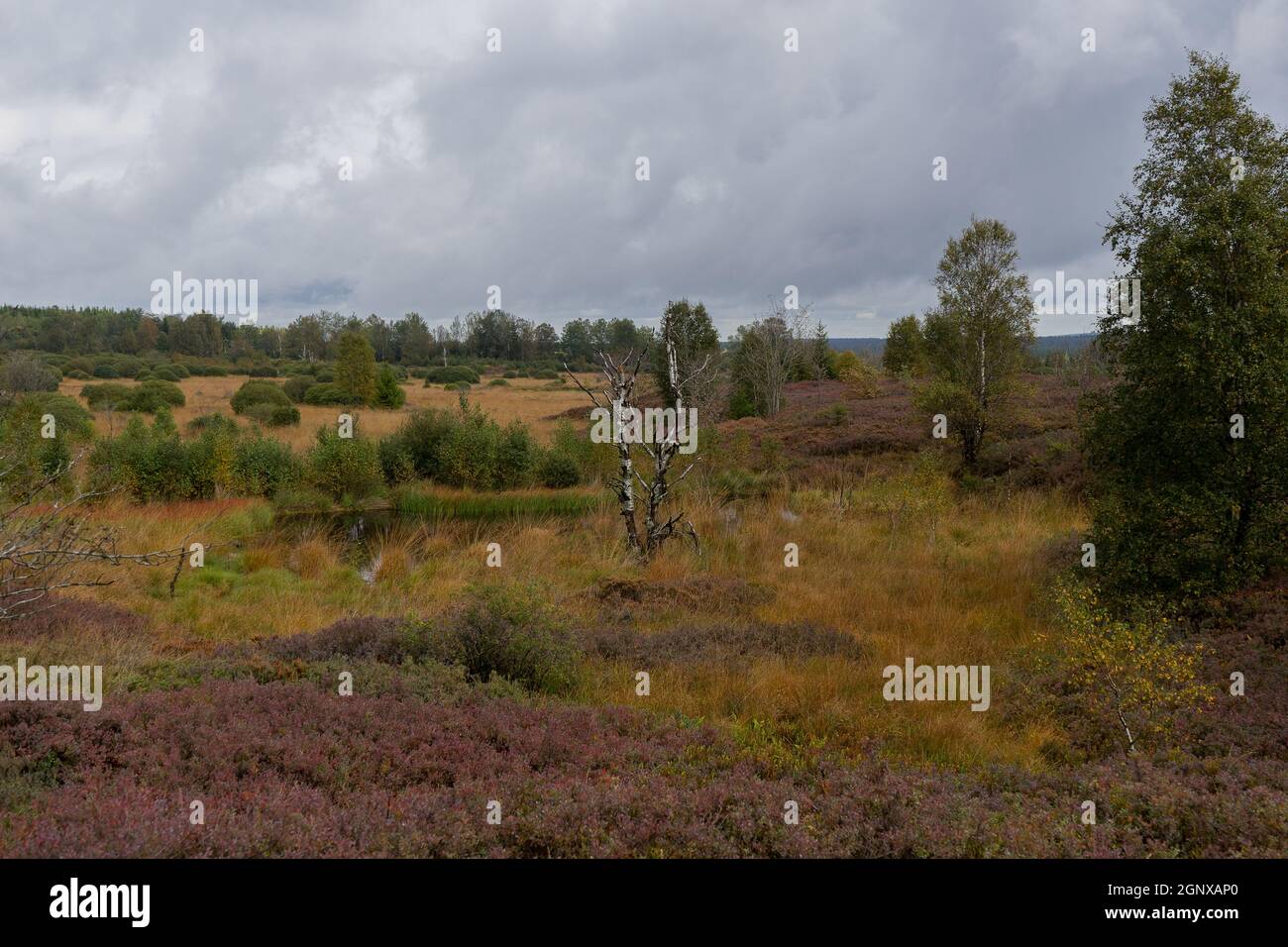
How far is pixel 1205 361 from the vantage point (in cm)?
827

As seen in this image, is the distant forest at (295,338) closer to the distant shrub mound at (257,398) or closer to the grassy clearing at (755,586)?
the distant shrub mound at (257,398)

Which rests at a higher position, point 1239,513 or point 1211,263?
point 1211,263

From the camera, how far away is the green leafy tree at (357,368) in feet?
139

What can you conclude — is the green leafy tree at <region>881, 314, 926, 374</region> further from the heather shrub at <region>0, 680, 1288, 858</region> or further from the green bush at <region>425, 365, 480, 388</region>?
the heather shrub at <region>0, 680, 1288, 858</region>

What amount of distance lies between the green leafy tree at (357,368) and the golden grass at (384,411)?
147 cm

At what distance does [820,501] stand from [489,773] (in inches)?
602

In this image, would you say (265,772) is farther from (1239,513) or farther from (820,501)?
(820,501)

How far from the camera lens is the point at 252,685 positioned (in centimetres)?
564

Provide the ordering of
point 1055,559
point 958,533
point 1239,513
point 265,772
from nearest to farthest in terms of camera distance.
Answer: point 265,772 < point 1239,513 < point 1055,559 < point 958,533

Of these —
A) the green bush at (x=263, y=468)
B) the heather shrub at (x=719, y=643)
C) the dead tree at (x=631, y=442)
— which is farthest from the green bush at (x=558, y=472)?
the heather shrub at (x=719, y=643)

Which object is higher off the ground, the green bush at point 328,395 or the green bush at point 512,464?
the green bush at point 328,395

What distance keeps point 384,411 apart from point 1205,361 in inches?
1539

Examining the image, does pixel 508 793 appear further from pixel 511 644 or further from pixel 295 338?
pixel 295 338

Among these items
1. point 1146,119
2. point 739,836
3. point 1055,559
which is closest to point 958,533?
point 1055,559
